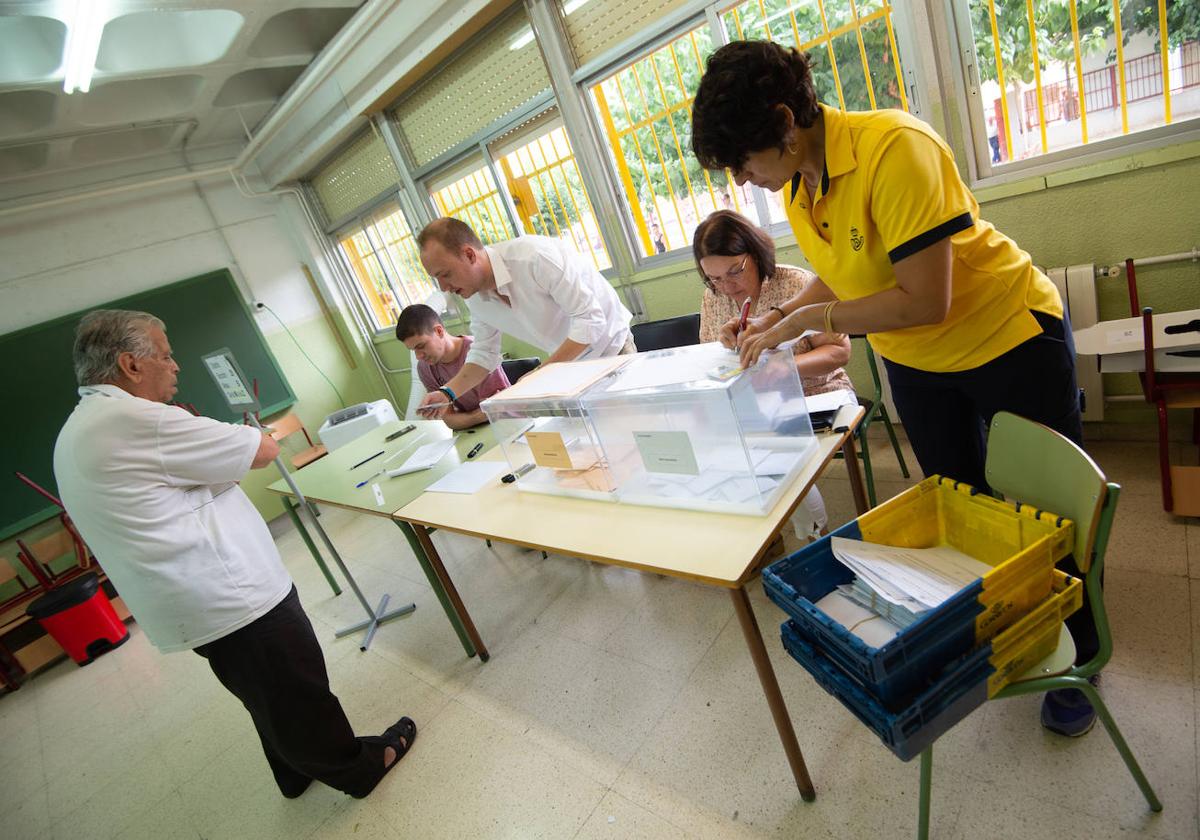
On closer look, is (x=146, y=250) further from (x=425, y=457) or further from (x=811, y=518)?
(x=811, y=518)

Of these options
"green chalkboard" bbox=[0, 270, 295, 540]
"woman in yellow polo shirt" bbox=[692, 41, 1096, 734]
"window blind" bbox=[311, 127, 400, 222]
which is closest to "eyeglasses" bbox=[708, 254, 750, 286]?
"woman in yellow polo shirt" bbox=[692, 41, 1096, 734]

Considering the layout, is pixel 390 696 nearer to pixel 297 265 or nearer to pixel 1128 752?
pixel 1128 752

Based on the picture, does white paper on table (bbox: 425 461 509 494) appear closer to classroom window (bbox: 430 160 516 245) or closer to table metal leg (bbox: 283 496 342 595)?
table metal leg (bbox: 283 496 342 595)

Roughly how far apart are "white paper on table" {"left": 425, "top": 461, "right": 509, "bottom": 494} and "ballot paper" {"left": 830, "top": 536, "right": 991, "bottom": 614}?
3.65ft

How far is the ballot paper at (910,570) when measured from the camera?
0.90 metres

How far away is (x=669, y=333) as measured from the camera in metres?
2.46

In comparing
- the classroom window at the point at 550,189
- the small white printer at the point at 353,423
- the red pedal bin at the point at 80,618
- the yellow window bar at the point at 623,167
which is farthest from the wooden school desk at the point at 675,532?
the red pedal bin at the point at 80,618

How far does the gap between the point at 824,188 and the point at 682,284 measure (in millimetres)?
1953

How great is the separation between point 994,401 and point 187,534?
75.2 inches

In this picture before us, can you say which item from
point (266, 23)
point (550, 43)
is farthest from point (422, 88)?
point (550, 43)

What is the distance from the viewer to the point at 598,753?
1510 millimetres

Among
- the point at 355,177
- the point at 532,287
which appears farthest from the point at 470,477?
the point at 355,177

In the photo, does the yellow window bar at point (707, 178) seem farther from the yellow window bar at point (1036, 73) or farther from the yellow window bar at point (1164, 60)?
the yellow window bar at point (1164, 60)

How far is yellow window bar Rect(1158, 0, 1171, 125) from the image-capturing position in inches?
64.1
